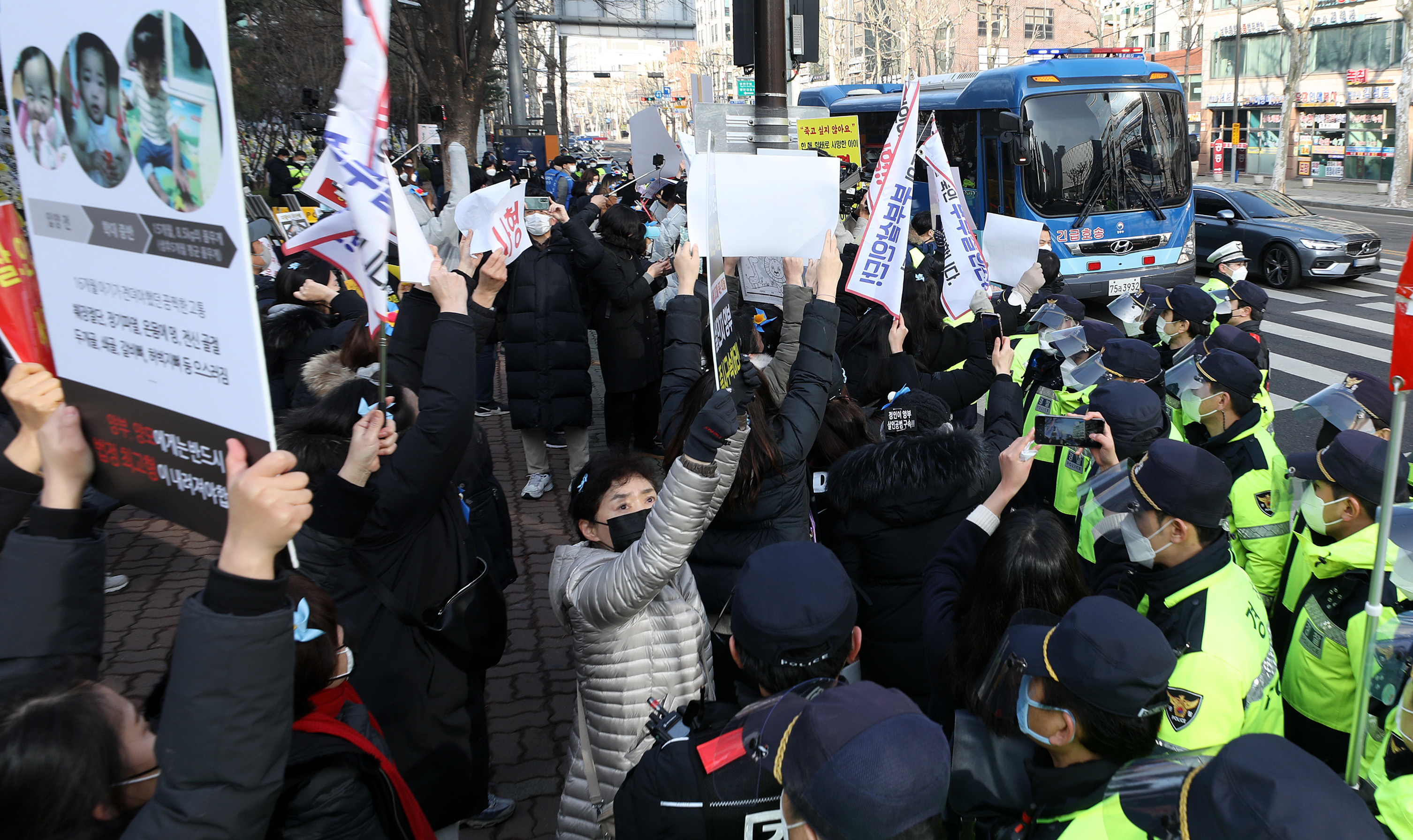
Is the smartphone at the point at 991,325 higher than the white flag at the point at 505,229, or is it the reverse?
the white flag at the point at 505,229

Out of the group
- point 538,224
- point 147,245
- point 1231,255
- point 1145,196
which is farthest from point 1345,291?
point 147,245

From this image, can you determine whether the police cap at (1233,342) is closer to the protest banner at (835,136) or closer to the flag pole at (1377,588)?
the flag pole at (1377,588)

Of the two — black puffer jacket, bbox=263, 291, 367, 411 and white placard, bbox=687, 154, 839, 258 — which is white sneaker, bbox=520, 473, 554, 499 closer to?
black puffer jacket, bbox=263, 291, 367, 411

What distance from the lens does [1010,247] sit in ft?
20.2

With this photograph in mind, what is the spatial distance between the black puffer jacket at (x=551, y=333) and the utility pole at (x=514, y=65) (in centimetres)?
2005

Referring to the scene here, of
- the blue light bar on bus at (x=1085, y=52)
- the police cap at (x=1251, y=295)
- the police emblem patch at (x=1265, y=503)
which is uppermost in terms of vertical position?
the blue light bar on bus at (x=1085, y=52)

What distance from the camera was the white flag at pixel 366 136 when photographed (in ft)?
5.90

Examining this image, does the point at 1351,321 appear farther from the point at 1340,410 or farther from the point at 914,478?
the point at 914,478

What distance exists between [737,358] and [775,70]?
287cm

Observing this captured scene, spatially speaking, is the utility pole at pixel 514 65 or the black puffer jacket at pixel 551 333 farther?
the utility pole at pixel 514 65

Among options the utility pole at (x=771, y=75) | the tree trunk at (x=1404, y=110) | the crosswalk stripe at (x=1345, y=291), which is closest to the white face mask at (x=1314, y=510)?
the utility pole at (x=771, y=75)

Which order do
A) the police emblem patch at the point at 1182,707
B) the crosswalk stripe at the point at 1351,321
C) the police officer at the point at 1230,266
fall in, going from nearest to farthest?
the police emblem patch at the point at 1182,707 < the police officer at the point at 1230,266 < the crosswalk stripe at the point at 1351,321

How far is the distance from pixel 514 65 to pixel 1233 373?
25.6 meters

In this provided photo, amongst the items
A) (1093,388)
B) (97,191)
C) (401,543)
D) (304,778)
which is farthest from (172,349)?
(1093,388)
